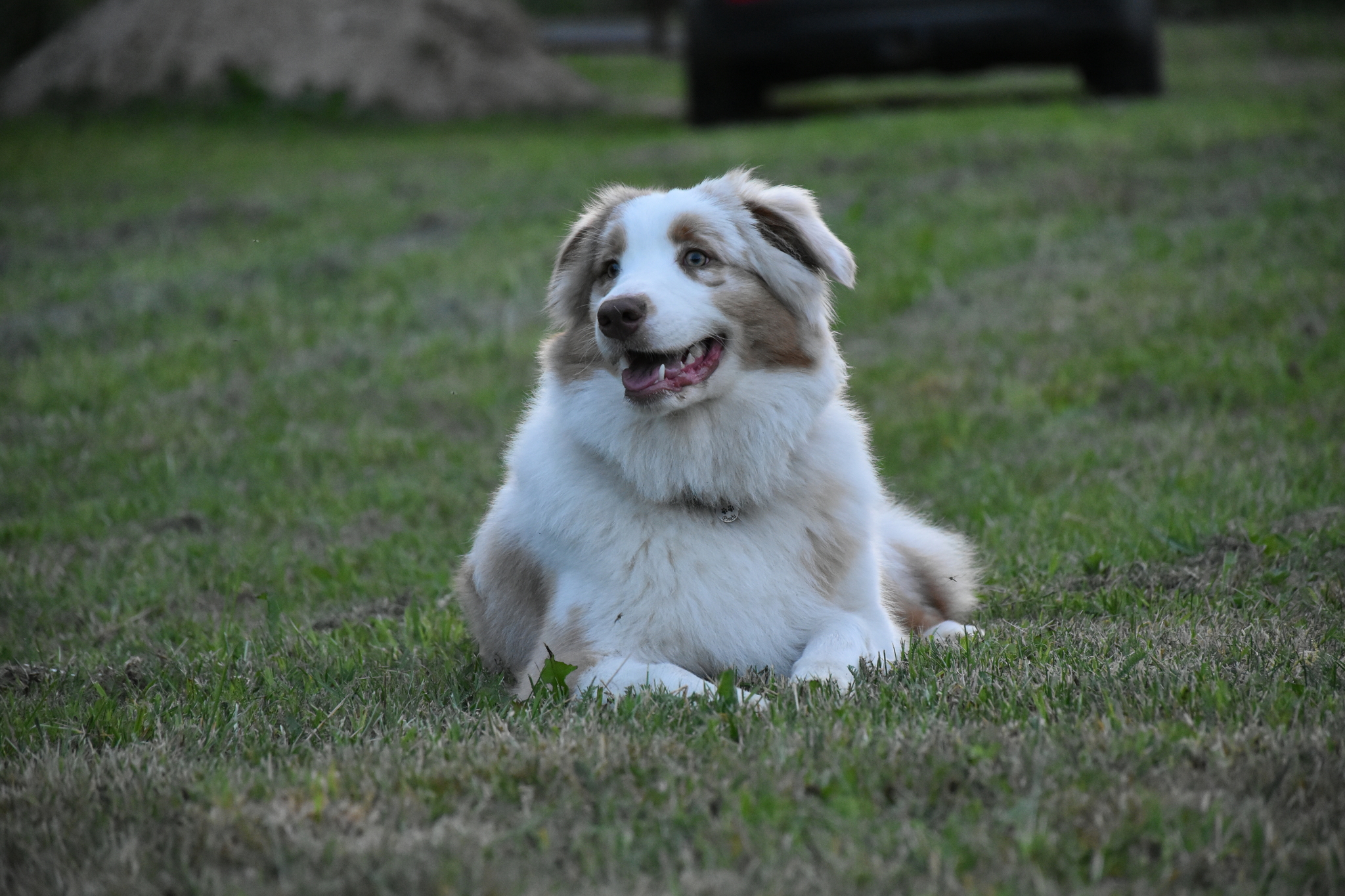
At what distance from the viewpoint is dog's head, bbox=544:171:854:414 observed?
3996mm

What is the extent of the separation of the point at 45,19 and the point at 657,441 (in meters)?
26.7

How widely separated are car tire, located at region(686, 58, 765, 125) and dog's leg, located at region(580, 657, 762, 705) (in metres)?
12.1

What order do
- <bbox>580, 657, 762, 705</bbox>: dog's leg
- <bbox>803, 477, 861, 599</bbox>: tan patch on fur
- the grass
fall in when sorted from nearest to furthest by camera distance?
the grass
<bbox>580, 657, 762, 705</bbox>: dog's leg
<bbox>803, 477, 861, 599</bbox>: tan patch on fur

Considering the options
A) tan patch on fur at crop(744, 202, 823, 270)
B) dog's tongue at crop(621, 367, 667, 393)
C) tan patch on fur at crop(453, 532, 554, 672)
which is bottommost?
tan patch on fur at crop(453, 532, 554, 672)

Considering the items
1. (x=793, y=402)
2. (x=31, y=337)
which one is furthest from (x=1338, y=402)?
(x=31, y=337)

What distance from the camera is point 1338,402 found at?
7.00 m

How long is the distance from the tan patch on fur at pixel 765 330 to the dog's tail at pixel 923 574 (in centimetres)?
84

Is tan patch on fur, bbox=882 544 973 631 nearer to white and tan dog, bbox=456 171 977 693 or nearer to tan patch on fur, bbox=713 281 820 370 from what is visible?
white and tan dog, bbox=456 171 977 693

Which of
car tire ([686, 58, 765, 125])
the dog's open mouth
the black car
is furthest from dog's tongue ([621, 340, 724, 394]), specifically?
Result: car tire ([686, 58, 765, 125])

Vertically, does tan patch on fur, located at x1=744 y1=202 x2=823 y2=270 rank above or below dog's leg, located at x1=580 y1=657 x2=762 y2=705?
above

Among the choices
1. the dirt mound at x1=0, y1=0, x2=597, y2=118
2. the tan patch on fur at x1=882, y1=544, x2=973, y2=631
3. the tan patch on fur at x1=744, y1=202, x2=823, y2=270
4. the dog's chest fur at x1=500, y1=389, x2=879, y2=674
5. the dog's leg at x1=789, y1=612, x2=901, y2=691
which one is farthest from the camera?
the dirt mound at x1=0, y1=0, x2=597, y2=118

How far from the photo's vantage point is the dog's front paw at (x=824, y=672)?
148 inches

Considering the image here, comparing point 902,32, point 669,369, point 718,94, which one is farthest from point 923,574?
point 718,94

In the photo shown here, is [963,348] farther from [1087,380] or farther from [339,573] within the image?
[339,573]
